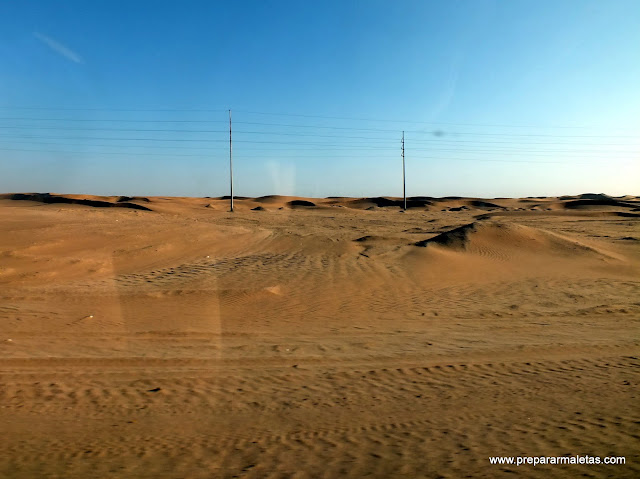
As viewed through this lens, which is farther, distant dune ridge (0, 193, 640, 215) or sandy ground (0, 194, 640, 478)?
distant dune ridge (0, 193, 640, 215)

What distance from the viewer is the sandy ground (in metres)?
4.79

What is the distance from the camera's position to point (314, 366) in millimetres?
7516

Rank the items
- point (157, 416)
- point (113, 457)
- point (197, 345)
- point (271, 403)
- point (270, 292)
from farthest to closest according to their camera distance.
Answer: point (270, 292)
point (197, 345)
point (271, 403)
point (157, 416)
point (113, 457)

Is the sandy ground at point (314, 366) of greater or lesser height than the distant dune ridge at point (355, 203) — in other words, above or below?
below

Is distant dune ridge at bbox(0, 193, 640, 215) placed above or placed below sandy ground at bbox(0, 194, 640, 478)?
above

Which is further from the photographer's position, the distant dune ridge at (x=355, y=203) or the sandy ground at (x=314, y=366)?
the distant dune ridge at (x=355, y=203)

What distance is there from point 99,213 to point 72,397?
31.8 meters

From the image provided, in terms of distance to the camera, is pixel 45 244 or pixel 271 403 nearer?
pixel 271 403

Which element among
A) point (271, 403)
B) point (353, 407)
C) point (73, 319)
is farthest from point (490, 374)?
point (73, 319)

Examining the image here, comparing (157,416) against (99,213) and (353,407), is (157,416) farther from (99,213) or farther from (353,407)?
(99,213)

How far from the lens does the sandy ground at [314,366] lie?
4.79 m

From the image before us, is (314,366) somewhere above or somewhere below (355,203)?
below

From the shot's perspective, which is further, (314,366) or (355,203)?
(355,203)

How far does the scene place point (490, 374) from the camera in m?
7.05
